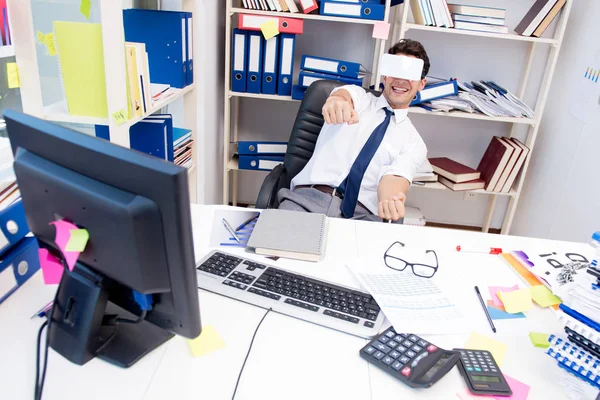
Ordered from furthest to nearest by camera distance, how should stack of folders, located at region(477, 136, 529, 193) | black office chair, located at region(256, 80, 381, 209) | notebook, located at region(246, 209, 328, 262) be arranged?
stack of folders, located at region(477, 136, 529, 193) < black office chair, located at region(256, 80, 381, 209) < notebook, located at region(246, 209, 328, 262)

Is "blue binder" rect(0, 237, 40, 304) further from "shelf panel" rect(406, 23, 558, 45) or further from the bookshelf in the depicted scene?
"shelf panel" rect(406, 23, 558, 45)

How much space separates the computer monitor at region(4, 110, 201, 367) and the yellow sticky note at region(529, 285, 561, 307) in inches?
35.7

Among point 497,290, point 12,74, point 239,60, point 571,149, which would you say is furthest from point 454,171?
point 12,74

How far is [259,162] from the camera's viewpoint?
2.75 metres

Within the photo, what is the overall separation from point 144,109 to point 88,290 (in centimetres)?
98

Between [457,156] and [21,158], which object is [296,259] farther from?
[457,156]

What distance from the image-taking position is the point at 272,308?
41.4 inches

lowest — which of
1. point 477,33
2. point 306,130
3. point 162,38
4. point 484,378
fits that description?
point 484,378

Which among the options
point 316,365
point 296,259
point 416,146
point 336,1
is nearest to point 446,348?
point 316,365

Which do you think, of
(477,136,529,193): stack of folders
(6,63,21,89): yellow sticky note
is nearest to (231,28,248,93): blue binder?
(6,63,21,89): yellow sticky note

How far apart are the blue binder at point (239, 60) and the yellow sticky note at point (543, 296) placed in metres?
1.88

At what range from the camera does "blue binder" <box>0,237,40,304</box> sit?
99cm

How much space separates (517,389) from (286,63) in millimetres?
2033

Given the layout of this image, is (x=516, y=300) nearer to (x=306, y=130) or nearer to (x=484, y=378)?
(x=484, y=378)
